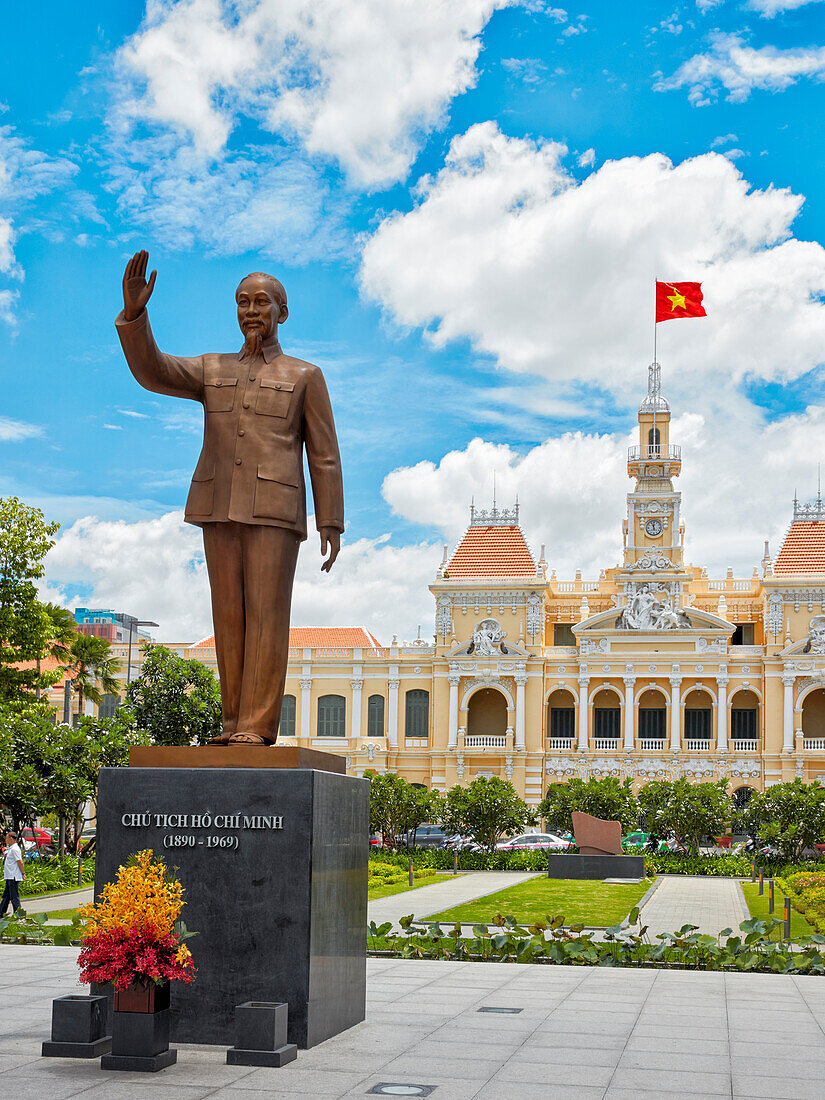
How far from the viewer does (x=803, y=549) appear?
54.4 m

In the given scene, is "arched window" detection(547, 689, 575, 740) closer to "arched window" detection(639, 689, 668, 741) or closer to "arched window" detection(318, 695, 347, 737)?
"arched window" detection(639, 689, 668, 741)

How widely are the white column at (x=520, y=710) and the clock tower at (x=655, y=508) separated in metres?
6.70

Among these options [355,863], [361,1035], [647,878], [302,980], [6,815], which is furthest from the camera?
[647,878]

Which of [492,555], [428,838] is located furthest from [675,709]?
[428,838]

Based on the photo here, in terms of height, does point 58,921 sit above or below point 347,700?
below

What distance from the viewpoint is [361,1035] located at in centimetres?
844

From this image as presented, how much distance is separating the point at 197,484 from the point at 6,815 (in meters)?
18.1

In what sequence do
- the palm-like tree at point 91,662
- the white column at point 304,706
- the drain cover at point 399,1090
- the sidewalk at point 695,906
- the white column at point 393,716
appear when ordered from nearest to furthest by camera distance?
the drain cover at point 399,1090, the sidewalk at point 695,906, the palm-like tree at point 91,662, the white column at point 393,716, the white column at point 304,706

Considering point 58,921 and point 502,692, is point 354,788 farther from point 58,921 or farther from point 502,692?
point 502,692

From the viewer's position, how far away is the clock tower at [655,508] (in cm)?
5406

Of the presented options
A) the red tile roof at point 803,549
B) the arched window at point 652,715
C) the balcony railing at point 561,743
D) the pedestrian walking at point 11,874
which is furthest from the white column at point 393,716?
the pedestrian walking at point 11,874

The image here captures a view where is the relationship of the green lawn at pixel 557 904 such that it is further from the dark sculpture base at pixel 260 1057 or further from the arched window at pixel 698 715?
the arched window at pixel 698 715

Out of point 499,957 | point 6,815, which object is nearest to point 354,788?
point 499,957

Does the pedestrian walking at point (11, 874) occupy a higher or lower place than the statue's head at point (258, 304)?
lower
